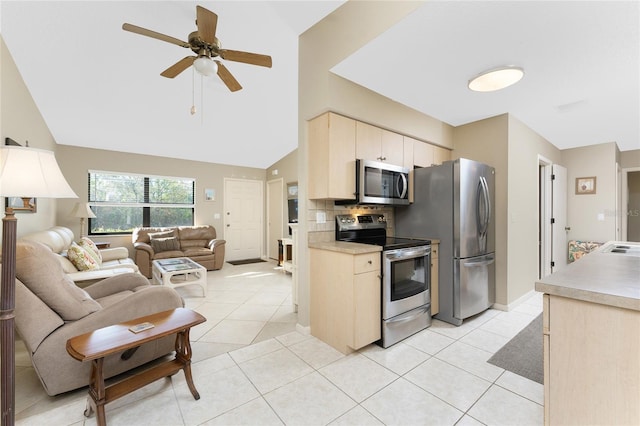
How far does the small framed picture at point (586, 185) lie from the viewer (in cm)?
464

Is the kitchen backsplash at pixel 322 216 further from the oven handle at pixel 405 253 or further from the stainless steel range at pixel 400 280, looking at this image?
the oven handle at pixel 405 253

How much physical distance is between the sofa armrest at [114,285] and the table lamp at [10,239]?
122cm

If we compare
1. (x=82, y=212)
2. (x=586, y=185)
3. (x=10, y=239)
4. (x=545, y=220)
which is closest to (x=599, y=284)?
(x=10, y=239)

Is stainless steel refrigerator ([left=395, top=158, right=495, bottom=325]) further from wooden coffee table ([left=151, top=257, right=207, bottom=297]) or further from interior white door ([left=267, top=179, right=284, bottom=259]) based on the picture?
interior white door ([left=267, top=179, right=284, bottom=259])

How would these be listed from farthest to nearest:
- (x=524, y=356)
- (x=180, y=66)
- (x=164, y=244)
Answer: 1. (x=164, y=244)
2. (x=180, y=66)
3. (x=524, y=356)

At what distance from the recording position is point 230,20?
269 cm

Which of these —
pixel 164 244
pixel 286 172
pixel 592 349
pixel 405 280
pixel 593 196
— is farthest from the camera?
pixel 286 172

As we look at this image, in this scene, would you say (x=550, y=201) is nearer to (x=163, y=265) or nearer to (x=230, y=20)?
(x=230, y=20)

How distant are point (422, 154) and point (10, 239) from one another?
3.57m

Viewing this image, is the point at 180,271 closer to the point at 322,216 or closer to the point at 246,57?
the point at 322,216

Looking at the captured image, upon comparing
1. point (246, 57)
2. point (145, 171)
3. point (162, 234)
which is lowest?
point (162, 234)

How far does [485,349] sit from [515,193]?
1987mm

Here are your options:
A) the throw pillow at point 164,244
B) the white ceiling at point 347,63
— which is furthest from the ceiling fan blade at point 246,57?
the throw pillow at point 164,244

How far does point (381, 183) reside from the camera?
2766mm
